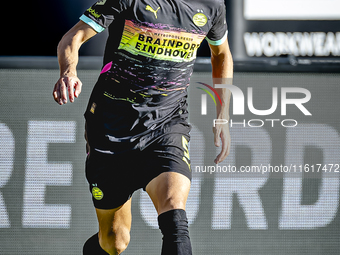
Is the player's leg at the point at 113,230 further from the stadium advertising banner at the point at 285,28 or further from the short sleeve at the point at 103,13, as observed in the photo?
the stadium advertising banner at the point at 285,28

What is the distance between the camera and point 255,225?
341 centimetres

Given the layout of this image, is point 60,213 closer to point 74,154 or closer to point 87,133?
point 74,154

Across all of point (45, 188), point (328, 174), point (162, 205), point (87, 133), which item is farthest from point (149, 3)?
point (328, 174)

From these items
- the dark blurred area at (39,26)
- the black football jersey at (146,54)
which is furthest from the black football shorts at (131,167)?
the dark blurred area at (39,26)

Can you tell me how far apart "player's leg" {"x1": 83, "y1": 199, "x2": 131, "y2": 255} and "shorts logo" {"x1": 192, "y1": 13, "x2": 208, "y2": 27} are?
1.19m

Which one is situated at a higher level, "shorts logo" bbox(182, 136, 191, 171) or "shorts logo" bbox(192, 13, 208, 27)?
"shorts logo" bbox(192, 13, 208, 27)

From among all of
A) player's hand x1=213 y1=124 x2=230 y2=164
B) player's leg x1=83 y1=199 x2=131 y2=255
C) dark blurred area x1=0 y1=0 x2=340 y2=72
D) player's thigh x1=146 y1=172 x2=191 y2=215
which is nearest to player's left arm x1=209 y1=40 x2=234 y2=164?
player's hand x1=213 y1=124 x2=230 y2=164

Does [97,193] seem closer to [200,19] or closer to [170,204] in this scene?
[170,204]

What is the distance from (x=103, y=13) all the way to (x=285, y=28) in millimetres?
3940

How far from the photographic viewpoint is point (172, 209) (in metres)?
2.43

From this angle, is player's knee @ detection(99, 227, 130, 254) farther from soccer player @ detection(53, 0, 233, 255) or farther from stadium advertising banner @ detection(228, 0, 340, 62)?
stadium advertising banner @ detection(228, 0, 340, 62)

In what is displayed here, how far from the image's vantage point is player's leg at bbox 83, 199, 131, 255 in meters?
3.03

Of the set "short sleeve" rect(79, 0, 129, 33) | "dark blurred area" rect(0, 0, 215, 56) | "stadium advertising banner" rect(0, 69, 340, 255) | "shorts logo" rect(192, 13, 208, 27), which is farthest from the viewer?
"dark blurred area" rect(0, 0, 215, 56)

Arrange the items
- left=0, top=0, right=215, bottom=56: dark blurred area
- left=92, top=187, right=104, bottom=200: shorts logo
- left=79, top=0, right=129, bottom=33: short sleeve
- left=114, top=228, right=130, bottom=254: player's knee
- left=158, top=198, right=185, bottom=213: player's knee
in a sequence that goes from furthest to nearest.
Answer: left=0, top=0, right=215, bottom=56: dark blurred area, left=114, top=228, right=130, bottom=254: player's knee, left=92, top=187, right=104, bottom=200: shorts logo, left=79, top=0, right=129, bottom=33: short sleeve, left=158, top=198, right=185, bottom=213: player's knee
